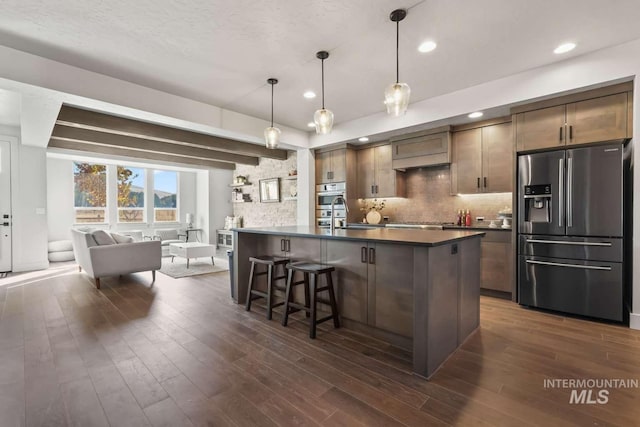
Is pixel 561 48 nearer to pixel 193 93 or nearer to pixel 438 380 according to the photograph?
pixel 438 380

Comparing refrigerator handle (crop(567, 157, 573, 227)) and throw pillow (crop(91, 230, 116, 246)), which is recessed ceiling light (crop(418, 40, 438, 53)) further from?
throw pillow (crop(91, 230, 116, 246))

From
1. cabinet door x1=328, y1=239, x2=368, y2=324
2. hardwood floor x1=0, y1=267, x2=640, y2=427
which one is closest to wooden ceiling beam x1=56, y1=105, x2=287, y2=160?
hardwood floor x1=0, y1=267, x2=640, y2=427

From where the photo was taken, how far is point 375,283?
2.62 metres

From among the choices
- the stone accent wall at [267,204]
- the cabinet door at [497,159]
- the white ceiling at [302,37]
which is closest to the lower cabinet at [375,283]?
the white ceiling at [302,37]

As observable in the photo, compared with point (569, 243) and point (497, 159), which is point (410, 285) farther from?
point (497, 159)

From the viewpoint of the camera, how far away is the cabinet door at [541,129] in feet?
11.2

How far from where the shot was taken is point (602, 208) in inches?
122

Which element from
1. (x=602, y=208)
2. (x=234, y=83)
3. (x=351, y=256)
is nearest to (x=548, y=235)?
(x=602, y=208)

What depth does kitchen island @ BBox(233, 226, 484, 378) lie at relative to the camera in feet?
6.86

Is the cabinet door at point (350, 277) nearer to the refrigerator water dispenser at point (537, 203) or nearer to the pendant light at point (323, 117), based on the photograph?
the pendant light at point (323, 117)

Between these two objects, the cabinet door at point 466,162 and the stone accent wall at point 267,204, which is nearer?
the cabinet door at point 466,162

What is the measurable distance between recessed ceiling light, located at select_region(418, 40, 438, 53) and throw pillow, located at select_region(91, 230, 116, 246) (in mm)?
5196

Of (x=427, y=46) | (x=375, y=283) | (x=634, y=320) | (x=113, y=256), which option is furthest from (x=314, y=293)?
(x=113, y=256)

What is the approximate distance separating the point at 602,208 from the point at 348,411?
3.34 meters
